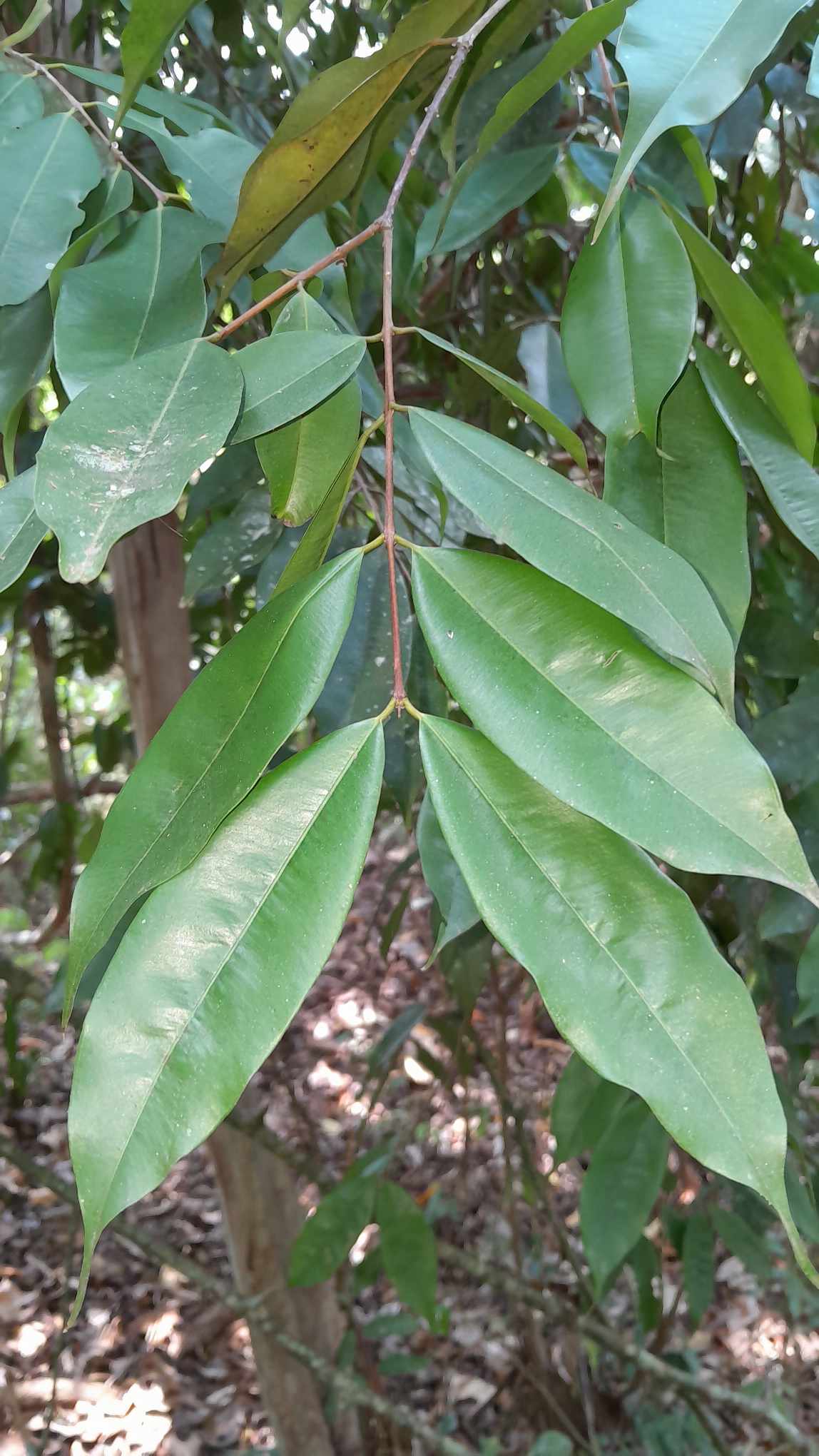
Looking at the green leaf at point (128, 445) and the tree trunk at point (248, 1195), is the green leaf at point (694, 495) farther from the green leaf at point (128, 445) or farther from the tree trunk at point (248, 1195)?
the tree trunk at point (248, 1195)

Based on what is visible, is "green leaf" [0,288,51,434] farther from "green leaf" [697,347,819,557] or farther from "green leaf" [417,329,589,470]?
"green leaf" [697,347,819,557]

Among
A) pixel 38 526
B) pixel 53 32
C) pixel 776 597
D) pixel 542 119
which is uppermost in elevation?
pixel 53 32

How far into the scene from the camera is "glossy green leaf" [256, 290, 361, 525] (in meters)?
0.43

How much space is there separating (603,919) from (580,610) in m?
0.10

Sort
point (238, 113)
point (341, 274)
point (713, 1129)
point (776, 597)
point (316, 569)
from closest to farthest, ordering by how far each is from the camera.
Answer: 1. point (713, 1129)
2. point (316, 569)
3. point (341, 274)
4. point (776, 597)
5. point (238, 113)

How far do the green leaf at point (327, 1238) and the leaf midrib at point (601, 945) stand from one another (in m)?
0.86

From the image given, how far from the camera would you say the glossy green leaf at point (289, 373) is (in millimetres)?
351

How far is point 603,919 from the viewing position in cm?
30

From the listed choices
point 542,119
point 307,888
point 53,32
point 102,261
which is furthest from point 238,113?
point 307,888

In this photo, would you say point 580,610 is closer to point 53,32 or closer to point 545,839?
point 545,839

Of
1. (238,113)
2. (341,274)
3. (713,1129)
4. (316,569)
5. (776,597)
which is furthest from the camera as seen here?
(238,113)

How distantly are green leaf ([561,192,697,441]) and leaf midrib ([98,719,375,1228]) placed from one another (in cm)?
20

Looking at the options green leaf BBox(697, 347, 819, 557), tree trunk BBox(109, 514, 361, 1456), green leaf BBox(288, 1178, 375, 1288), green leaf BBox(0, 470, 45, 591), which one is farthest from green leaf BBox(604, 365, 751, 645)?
green leaf BBox(288, 1178, 375, 1288)


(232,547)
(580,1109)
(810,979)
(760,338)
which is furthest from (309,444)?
(580,1109)
